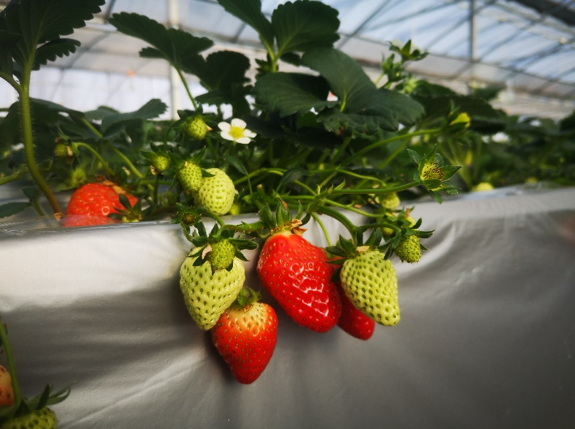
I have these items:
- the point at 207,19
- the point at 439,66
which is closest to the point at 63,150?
the point at 207,19

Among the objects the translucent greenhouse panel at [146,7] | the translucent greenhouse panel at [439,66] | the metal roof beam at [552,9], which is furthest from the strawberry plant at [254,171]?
the translucent greenhouse panel at [439,66]

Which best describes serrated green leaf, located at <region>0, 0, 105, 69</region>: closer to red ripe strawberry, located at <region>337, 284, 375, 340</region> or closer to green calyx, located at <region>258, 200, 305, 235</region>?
green calyx, located at <region>258, 200, 305, 235</region>

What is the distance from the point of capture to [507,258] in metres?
0.63

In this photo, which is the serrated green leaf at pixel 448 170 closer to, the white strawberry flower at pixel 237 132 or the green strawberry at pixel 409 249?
the green strawberry at pixel 409 249

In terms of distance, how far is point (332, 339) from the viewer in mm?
482

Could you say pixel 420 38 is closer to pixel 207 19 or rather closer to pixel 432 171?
pixel 207 19

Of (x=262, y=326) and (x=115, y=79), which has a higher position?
(x=262, y=326)

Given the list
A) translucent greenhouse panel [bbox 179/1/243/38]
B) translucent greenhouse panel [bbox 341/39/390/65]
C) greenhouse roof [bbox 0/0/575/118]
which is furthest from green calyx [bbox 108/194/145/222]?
translucent greenhouse panel [bbox 341/39/390/65]

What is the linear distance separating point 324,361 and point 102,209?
31 cm

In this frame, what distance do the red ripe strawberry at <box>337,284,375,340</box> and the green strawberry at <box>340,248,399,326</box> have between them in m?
0.05

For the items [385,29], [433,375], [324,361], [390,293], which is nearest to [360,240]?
[390,293]

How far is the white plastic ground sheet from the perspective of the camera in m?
0.33

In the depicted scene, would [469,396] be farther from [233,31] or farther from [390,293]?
[233,31]

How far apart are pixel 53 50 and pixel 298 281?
0.39 m
